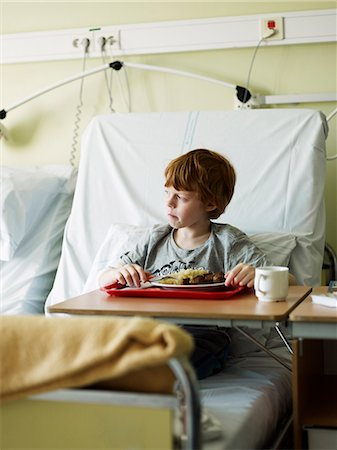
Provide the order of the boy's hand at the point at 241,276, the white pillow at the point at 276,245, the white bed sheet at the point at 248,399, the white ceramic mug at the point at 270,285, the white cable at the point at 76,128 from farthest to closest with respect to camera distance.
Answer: the white cable at the point at 76,128 < the white pillow at the point at 276,245 < the boy's hand at the point at 241,276 < the white ceramic mug at the point at 270,285 < the white bed sheet at the point at 248,399

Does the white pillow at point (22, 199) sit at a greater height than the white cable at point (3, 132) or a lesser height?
lesser

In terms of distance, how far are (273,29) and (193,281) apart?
1.28m

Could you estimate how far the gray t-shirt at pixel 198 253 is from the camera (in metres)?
2.04

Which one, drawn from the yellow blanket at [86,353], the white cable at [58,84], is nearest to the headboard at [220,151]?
the white cable at [58,84]

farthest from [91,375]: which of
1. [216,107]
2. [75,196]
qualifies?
[216,107]

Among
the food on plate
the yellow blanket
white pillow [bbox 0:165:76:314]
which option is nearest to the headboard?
white pillow [bbox 0:165:76:314]

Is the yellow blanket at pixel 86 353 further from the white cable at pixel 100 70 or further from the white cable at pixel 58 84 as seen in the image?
the white cable at pixel 58 84

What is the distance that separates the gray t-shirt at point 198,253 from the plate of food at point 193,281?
213 millimetres

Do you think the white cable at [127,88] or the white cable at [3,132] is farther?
the white cable at [3,132]

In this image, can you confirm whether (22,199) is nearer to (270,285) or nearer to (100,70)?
(100,70)

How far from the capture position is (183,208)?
209cm

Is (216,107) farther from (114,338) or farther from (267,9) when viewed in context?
(114,338)

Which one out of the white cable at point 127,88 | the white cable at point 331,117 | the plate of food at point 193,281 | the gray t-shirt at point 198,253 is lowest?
the plate of food at point 193,281

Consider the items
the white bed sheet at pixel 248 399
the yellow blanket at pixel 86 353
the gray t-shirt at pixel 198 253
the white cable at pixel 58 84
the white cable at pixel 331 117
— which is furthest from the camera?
the white cable at pixel 58 84
